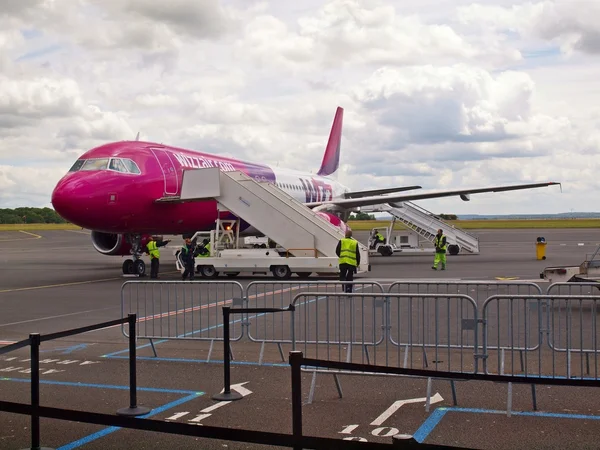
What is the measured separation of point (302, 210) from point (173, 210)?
4184 mm

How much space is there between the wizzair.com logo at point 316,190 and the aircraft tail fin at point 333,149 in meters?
4.49

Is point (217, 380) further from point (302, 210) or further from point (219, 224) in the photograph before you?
point (219, 224)

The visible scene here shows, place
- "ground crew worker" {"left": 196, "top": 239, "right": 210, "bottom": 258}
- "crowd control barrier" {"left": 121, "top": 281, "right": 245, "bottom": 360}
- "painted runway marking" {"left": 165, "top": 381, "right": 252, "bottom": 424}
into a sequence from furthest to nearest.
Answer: "ground crew worker" {"left": 196, "top": 239, "right": 210, "bottom": 258}, "crowd control barrier" {"left": 121, "top": 281, "right": 245, "bottom": 360}, "painted runway marking" {"left": 165, "top": 381, "right": 252, "bottom": 424}

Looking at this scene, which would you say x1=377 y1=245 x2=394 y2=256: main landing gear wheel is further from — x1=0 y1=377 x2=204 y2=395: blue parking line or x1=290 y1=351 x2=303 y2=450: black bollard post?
x1=290 y1=351 x2=303 y2=450: black bollard post

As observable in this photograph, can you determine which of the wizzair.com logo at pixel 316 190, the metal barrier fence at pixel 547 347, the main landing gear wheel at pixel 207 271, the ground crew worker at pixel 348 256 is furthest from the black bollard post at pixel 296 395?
the wizzair.com logo at pixel 316 190

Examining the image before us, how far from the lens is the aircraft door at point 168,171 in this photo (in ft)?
78.3

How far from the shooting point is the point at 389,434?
6418 mm

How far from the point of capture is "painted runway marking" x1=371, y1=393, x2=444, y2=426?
269 inches

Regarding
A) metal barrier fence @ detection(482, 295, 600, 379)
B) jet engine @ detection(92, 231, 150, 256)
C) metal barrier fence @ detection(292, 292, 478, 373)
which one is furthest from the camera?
jet engine @ detection(92, 231, 150, 256)

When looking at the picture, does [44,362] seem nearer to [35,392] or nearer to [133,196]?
[35,392]

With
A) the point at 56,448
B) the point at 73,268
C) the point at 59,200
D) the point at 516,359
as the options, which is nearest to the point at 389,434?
the point at 56,448

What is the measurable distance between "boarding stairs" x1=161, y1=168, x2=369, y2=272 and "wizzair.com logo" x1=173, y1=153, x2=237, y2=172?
1428 millimetres

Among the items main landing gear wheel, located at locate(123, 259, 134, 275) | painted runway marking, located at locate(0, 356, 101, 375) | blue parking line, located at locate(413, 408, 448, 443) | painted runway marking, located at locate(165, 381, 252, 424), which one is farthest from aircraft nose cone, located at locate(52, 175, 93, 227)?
blue parking line, located at locate(413, 408, 448, 443)

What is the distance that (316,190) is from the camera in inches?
1491
